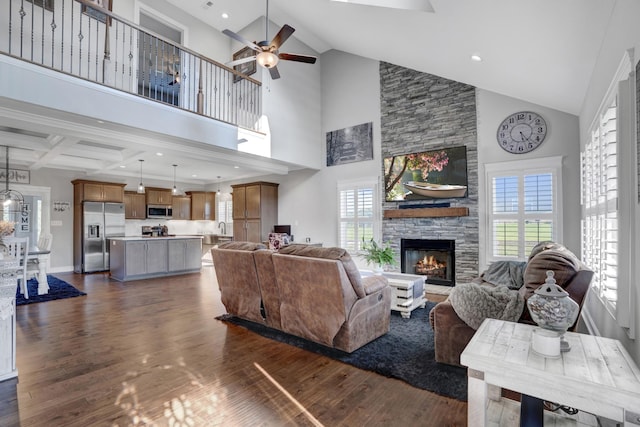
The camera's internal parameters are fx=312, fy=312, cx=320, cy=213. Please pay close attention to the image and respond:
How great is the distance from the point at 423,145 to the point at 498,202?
1745mm

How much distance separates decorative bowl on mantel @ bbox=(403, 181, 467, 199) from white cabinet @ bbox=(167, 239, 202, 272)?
5.52 m

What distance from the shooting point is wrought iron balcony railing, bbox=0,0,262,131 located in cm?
Result: 495

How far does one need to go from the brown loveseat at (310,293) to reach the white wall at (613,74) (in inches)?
72.0

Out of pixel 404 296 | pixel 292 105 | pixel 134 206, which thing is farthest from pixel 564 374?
pixel 134 206

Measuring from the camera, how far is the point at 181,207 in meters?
11.0

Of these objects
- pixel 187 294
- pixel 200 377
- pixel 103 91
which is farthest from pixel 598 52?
pixel 187 294

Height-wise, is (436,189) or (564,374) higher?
(436,189)

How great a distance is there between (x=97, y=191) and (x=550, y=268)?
32.4 feet

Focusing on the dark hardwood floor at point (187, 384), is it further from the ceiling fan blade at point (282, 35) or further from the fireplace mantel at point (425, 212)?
the fireplace mantel at point (425, 212)

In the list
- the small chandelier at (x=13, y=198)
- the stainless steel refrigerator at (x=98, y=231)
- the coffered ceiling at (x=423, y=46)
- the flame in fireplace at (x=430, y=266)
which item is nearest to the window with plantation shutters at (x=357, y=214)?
the flame in fireplace at (x=430, y=266)

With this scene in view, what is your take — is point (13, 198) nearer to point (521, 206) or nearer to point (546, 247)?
point (546, 247)

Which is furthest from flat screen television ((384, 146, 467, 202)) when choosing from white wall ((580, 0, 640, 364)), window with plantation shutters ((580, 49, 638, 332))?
window with plantation shutters ((580, 49, 638, 332))

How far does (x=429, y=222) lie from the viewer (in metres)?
6.07

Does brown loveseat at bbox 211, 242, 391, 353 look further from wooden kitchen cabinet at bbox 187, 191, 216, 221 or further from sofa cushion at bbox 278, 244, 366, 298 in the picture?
wooden kitchen cabinet at bbox 187, 191, 216, 221
